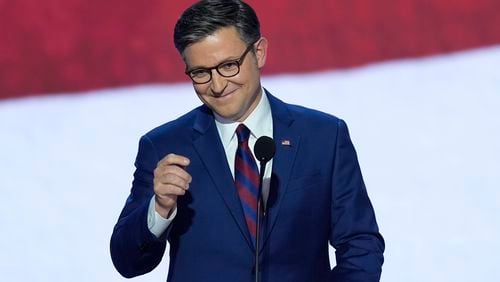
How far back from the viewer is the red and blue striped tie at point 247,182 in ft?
5.53

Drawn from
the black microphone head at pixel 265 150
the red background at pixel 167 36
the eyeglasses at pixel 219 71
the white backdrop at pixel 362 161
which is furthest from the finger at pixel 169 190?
the red background at pixel 167 36

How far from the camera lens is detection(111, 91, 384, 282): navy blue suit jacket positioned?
65.8 inches

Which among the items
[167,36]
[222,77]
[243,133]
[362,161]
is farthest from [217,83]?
[167,36]

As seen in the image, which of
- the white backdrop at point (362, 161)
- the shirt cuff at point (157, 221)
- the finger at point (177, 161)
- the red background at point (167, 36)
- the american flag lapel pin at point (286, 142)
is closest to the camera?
the finger at point (177, 161)

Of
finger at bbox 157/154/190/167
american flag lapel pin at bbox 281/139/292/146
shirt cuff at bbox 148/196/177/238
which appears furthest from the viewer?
american flag lapel pin at bbox 281/139/292/146

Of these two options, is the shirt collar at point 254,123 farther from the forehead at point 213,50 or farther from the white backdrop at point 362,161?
the white backdrop at point 362,161

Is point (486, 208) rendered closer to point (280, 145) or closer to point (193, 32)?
point (280, 145)

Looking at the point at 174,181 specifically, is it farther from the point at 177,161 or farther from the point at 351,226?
the point at 351,226

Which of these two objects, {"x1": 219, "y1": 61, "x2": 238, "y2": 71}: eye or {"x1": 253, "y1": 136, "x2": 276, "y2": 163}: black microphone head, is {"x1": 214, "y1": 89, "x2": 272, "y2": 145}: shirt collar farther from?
{"x1": 253, "y1": 136, "x2": 276, "y2": 163}: black microphone head

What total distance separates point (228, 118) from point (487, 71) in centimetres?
134

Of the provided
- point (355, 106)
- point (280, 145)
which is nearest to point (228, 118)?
point (280, 145)

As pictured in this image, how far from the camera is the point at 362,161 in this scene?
2.80m

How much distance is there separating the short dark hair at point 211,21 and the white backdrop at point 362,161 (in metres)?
1.14

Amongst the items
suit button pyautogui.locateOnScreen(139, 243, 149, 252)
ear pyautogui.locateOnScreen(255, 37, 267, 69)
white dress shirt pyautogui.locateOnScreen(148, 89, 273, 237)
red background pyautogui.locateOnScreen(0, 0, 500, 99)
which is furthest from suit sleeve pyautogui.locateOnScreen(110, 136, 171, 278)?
red background pyautogui.locateOnScreen(0, 0, 500, 99)
